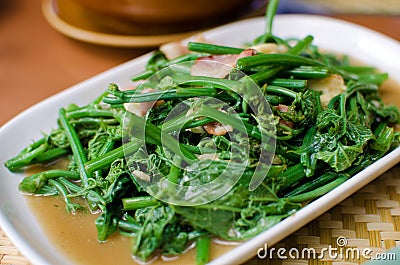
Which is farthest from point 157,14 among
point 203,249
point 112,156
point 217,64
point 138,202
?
point 203,249

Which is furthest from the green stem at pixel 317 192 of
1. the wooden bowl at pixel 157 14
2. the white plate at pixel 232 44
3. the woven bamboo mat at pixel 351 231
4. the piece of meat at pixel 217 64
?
the wooden bowl at pixel 157 14

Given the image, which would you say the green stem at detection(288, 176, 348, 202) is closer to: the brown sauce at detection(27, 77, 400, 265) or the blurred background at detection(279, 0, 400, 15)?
the brown sauce at detection(27, 77, 400, 265)

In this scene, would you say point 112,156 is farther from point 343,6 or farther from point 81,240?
point 343,6

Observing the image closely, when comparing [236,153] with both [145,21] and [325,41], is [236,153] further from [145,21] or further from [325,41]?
[145,21]

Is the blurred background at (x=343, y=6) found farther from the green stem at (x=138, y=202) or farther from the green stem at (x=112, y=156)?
the green stem at (x=138, y=202)

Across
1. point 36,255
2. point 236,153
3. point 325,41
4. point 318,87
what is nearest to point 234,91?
point 236,153

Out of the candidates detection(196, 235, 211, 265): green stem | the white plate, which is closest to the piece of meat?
the white plate
